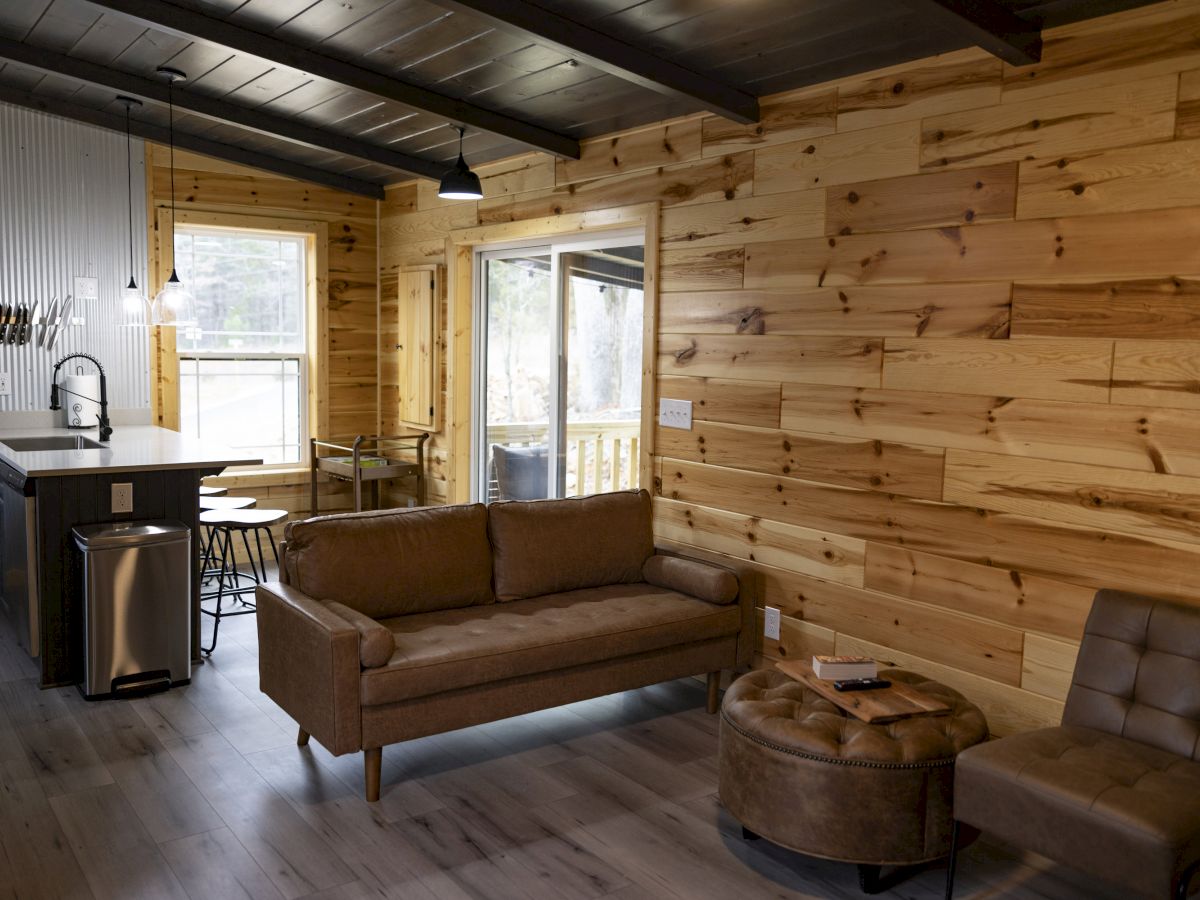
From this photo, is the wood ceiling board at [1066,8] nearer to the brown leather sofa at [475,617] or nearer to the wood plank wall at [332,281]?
the brown leather sofa at [475,617]

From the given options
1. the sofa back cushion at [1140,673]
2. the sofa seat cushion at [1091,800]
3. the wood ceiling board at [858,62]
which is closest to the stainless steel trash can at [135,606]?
the wood ceiling board at [858,62]

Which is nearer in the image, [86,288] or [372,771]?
[372,771]

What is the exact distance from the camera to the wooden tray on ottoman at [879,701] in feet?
9.66

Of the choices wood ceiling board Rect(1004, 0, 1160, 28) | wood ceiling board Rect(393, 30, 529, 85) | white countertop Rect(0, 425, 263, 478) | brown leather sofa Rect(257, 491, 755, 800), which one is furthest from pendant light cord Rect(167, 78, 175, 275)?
wood ceiling board Rect(1004, 0, 1160, 28)

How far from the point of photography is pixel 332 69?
4.22 meters

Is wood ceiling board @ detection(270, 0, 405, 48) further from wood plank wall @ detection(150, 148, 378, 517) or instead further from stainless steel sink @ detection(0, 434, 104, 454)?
wood plank wall @ detection(150, 148, 378, 517)

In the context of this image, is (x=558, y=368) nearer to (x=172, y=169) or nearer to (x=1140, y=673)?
(x=172, y=169)

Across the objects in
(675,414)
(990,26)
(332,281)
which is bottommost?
(675,414)

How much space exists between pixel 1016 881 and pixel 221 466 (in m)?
3.46

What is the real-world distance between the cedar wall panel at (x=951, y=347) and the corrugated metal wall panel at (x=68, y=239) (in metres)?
3.38

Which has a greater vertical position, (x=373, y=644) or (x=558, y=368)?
(x=558, y=368)

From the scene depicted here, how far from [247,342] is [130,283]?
1.39 m

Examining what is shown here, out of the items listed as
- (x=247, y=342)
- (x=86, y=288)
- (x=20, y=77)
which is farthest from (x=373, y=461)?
(x=20, y=77)

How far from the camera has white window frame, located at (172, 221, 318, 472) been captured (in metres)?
6.55
